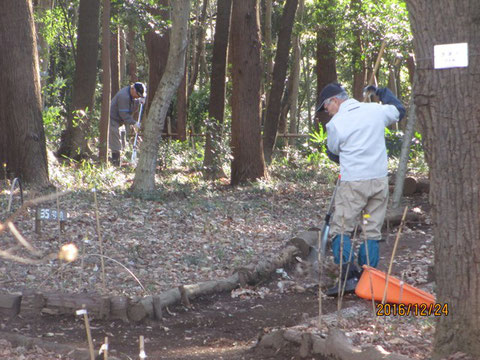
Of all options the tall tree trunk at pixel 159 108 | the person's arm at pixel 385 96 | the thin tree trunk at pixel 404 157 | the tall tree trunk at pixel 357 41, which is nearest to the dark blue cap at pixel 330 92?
the person's arm at pixel 385 96

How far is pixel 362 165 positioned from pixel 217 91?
992cm

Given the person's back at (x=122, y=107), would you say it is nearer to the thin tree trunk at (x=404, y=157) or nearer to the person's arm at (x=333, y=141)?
the thin tree trunk at (x=404, y=157)

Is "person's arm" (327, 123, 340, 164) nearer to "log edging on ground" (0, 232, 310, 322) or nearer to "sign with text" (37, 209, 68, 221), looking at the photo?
"log edging on ground" (0, 232, 310, 322)

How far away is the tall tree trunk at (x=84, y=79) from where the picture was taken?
16078 mm

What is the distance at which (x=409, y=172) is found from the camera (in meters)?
17.9

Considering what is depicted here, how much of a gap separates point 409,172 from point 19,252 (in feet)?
39.1

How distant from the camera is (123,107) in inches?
591

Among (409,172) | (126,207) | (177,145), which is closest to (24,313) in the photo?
(126,207)

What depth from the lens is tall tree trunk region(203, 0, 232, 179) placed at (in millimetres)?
15508

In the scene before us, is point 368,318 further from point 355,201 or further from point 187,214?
point 187,214

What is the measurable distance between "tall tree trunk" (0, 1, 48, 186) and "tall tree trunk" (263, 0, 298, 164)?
852 centimetres

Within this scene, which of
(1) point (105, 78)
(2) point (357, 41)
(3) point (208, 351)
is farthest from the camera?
(2) point (357, 41)

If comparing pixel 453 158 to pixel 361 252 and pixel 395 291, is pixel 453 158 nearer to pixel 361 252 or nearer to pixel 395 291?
pixel 395 291
